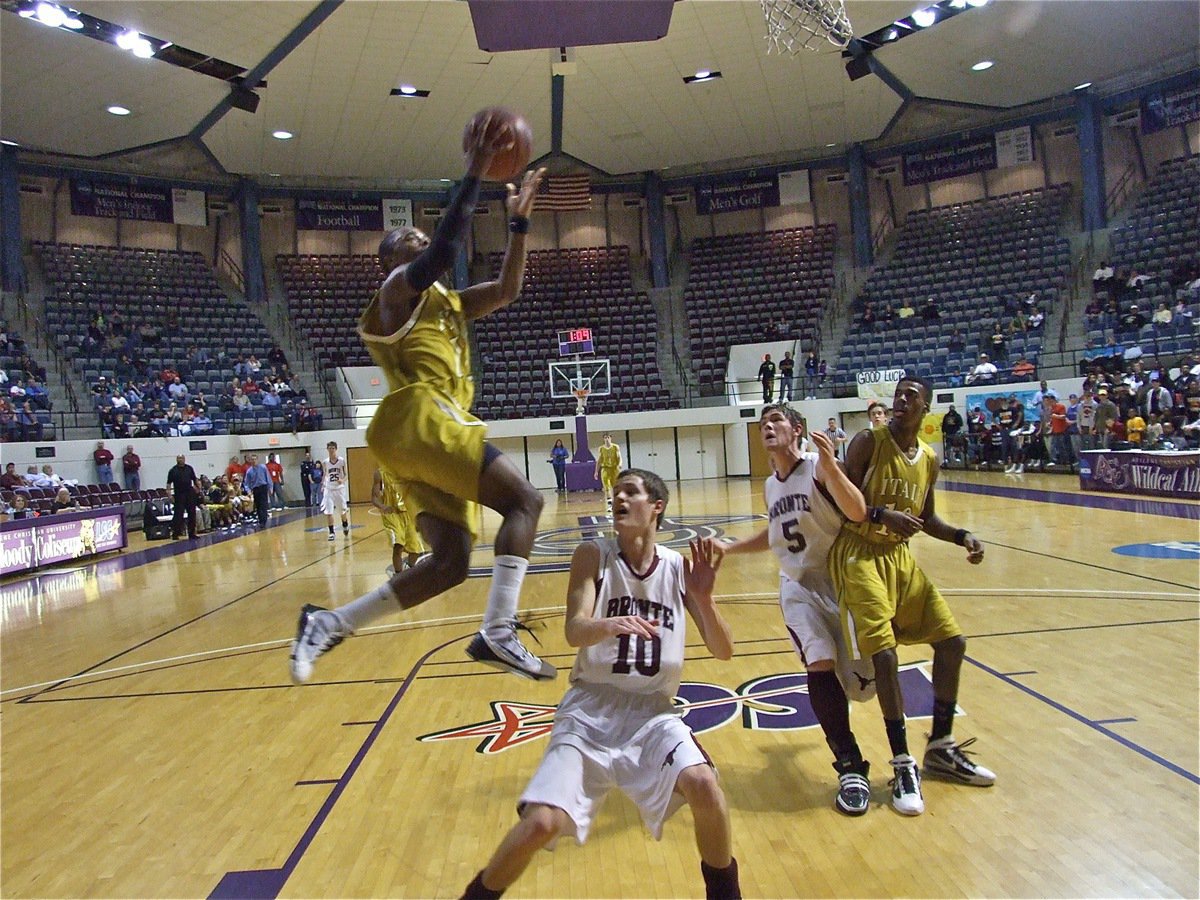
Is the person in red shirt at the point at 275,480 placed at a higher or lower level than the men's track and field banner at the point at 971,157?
lower

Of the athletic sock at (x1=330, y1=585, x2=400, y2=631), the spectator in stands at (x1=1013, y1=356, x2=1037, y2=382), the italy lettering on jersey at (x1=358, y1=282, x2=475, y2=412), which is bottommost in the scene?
the athletic sock at (x1=330, y1=585, x2=400, y2=631)

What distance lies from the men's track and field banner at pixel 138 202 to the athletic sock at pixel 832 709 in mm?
27621

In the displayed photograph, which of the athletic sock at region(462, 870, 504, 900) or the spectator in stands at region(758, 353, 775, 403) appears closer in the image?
the athletic sock at region(462, 870, 504, 900)

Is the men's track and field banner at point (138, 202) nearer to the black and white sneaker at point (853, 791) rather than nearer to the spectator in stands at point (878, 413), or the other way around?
the spectator in stands at point (878, 413)

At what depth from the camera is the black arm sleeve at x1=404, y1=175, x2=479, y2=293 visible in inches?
106

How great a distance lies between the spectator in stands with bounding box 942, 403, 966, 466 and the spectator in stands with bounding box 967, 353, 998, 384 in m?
0.86

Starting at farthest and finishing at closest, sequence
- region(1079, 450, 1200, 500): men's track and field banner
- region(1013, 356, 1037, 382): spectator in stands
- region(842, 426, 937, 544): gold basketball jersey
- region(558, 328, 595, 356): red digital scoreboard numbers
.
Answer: region(558, 328, 595, 356): red digital scoreboard numbers < region(1013, 356, 1037, 382): spectator in stands < region(1079, 450, 1200, 500): men's track and field banner < region(842, 426, 937, 544): gold basketball jersey

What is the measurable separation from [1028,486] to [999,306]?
32.7ft

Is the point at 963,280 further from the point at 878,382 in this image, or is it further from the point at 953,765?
the point at 953,765

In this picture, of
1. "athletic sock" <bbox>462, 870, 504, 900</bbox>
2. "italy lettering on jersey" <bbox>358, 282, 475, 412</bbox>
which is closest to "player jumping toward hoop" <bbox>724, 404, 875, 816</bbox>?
"italy lettering on jersey" <bbox>358, 282, 475, 412</bbox>

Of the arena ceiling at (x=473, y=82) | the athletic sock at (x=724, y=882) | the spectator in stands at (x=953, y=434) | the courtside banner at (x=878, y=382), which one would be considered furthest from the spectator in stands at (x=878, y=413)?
the courtside banner at (x=878, y=382)

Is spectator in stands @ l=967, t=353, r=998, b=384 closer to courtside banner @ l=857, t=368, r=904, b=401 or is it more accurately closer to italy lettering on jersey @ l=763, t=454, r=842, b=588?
courtside banner @ l=857, t=368, r=904, b=401

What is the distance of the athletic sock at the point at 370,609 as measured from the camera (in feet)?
9.18

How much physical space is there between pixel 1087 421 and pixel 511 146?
17.3 metres
